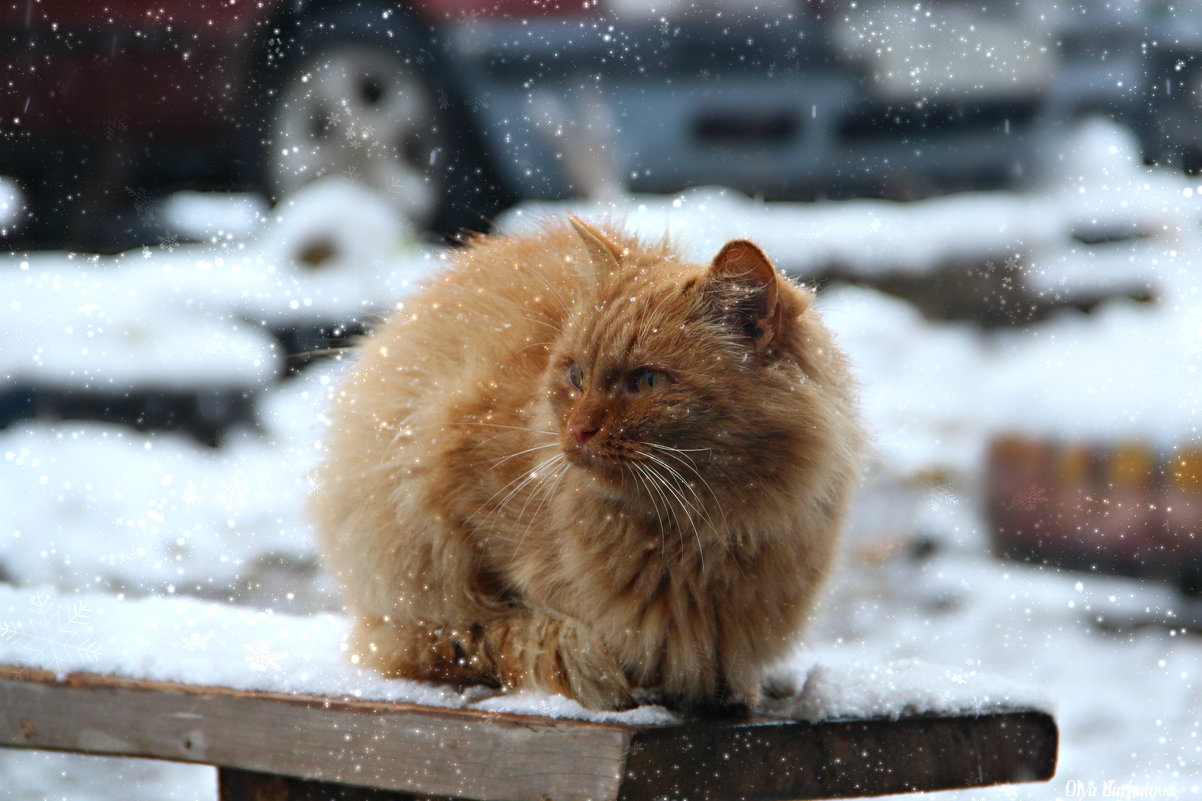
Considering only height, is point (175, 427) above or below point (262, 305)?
below

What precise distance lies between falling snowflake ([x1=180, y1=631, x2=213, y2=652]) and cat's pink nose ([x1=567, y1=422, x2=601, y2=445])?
598 millimetres

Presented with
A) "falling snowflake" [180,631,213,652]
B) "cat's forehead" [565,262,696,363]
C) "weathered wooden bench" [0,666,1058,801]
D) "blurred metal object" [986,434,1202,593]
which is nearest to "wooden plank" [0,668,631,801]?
"weathered wooden bench" [0,666,1058,801]

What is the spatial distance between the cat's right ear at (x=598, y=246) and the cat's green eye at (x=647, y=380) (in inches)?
5.7

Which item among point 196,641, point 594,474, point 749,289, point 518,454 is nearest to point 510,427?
point 518,454

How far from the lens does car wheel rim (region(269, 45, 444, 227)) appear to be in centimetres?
155

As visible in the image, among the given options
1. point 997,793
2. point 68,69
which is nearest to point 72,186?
point 68,69

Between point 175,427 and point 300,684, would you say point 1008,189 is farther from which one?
point 300,684

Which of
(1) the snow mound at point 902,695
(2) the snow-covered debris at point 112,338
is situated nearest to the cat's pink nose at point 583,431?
(1) the snow mound at point 902,695

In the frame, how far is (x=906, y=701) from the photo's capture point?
1.05 m

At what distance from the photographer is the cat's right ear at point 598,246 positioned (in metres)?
0.99

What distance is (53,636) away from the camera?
3.90 feet

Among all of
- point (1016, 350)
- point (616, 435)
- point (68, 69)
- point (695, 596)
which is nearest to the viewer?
point (616, 435)

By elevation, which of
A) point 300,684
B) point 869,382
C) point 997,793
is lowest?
point 997,793

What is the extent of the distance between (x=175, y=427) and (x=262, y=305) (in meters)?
0.33
